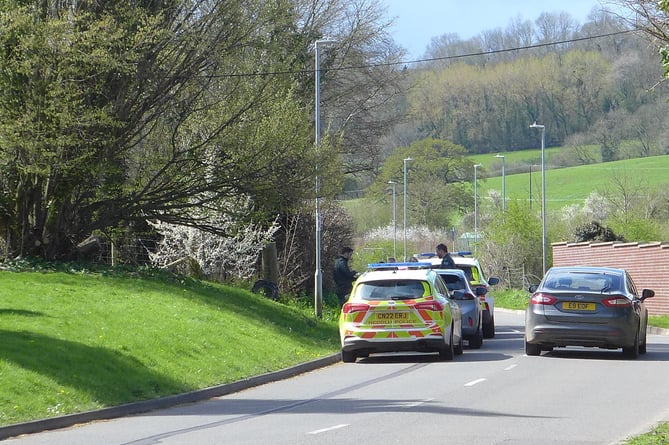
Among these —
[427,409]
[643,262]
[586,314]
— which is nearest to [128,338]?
[427,409]

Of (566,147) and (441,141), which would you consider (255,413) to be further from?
(566,147)

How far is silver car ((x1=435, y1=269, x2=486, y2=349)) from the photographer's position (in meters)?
24.6

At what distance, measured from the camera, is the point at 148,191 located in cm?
2731

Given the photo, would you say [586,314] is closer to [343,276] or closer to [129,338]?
[129,338]

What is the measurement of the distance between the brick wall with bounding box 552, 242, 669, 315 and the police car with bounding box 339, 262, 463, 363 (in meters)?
20.5

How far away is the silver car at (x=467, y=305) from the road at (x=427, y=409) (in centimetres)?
339

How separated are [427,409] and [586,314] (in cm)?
765

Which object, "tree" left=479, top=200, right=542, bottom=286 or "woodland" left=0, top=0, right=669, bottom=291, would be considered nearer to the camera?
"woodland" left=0, top=0, right=669, bottom=291

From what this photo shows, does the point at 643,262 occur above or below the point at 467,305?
above

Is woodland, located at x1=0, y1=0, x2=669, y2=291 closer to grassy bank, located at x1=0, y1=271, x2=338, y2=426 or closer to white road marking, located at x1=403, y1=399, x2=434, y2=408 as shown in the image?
grassy bank, located at x1=0, y1=271, x2=338, y2=426

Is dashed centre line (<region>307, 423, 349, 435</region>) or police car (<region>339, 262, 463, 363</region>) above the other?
police car (<region>339, 262, 463, 363</region>)

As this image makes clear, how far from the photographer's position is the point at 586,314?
2072cm

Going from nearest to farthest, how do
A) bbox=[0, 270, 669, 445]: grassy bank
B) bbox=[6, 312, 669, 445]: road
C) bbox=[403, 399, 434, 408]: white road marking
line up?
bbox=[6, 312, 669, 445]: road → bbox=[403, 399, 434, 408]: white road marking → bbox=[0, 270, 669, 445]: grassy bank

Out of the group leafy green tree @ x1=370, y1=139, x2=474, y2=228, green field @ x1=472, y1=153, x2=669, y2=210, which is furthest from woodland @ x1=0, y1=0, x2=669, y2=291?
leafy green tree @ x1=370, y1=139, x2=474, y2=228
